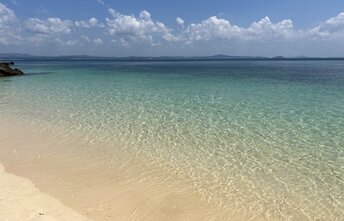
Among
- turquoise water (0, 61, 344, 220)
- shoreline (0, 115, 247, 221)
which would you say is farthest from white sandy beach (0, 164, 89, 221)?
turquoise water (0, 61, 344, 220)

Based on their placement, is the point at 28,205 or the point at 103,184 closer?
the point at 28,205

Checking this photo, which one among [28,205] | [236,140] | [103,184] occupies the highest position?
[236,140]

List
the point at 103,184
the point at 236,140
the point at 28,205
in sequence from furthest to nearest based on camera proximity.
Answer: the point at 236,140 < the point at 103,184 < the point at 28,205

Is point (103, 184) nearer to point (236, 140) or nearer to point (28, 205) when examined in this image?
point (28, 205)

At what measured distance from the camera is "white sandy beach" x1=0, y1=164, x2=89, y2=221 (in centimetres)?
532

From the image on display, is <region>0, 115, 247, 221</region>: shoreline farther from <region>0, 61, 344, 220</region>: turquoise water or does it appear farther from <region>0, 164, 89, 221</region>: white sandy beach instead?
<region>0, 61, 344, 220</region>: turquoise water

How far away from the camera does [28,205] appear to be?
573 centimetres

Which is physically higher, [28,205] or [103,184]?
[28,205]

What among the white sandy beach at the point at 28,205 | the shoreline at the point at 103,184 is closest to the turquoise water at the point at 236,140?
the shoreline at the point at 103,184

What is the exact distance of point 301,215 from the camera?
5.70m

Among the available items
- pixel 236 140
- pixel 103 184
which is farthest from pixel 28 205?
pixel 236 140

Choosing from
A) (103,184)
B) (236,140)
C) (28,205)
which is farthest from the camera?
(236,140)

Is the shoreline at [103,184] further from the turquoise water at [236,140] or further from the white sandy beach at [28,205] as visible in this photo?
the turquoise water at [236,140]

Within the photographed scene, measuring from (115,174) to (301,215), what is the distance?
163 inches
